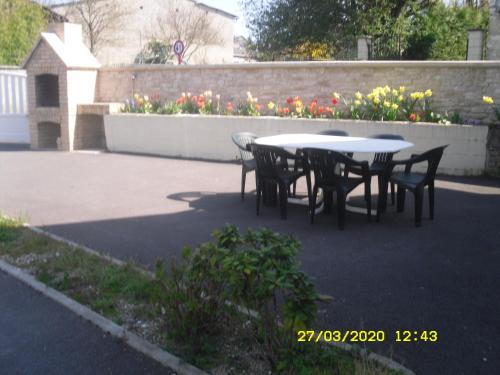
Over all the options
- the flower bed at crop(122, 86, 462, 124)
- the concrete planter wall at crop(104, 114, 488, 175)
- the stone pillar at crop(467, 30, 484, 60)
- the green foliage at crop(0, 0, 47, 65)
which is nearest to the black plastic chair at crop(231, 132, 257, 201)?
the concrete planter wall at crop(104, 114, 488, 175)

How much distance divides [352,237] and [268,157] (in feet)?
5.26

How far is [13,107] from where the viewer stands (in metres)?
17.0

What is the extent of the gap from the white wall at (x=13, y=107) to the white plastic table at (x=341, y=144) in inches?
432

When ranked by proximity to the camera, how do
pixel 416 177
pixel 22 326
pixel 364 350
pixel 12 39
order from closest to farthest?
pixel 364 350 → pixel 22 326 → pixel 416 177 → pixel 12 39

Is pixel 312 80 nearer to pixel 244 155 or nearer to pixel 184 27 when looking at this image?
pixel 244 155

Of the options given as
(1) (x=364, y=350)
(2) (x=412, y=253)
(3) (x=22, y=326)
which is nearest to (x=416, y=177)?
(2) (x=412, y=253)

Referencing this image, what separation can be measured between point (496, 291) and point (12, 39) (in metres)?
19.1

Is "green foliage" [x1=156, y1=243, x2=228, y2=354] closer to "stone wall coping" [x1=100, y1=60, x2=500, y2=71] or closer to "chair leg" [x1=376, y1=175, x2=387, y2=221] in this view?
"chair leg" [x1=376, y1=175, x2=387, y2=221]

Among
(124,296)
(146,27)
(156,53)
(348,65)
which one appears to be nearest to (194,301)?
(124,296)

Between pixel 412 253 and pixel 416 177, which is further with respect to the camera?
pixel 416 177

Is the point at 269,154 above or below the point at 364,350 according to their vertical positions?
above

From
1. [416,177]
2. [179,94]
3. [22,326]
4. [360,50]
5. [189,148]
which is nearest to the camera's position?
[22,326]

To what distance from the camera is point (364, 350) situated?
3727 millimetres

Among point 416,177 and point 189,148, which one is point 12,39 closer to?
point 189,148
